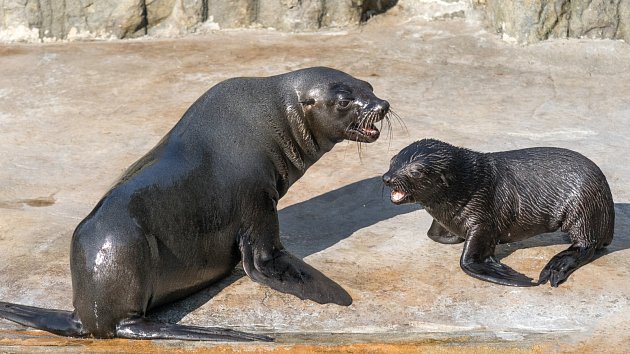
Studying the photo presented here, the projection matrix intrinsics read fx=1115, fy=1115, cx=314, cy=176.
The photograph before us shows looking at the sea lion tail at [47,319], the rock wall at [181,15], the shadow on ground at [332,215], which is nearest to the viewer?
the sea lion tail at [47,319]

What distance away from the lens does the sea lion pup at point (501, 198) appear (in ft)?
20.0

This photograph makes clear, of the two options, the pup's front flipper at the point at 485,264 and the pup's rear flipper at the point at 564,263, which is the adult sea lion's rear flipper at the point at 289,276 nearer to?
the pup's front flipper at the point at 485,264

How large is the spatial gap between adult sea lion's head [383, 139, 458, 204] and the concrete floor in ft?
1.32

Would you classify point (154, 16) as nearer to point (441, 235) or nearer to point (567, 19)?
point (567, 19)

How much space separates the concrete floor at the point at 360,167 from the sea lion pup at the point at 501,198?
160mm

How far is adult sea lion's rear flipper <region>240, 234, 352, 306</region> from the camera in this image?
18.8 ft

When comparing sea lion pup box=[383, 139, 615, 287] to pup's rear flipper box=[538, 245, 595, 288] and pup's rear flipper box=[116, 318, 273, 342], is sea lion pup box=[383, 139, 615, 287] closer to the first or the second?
pup's rear flipper box=[538, 245, 595, 288]

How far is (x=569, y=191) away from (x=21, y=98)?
518 cm

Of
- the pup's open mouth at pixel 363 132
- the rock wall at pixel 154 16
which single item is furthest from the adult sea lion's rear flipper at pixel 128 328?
the rock wall at pixel 154 16

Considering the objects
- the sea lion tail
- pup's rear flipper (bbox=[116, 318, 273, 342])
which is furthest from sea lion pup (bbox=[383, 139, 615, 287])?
the sea lion tail

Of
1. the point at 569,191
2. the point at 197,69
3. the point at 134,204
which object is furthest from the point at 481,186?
the point at 197,69

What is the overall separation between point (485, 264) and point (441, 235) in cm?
50

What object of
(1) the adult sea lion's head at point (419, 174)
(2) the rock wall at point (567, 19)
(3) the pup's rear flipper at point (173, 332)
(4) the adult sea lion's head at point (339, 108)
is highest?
(4) the adult sea lion's head at point (339, 108)

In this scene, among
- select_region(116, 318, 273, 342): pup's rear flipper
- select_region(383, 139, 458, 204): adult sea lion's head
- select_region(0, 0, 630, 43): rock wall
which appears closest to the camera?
select_region(116, 318, 273, 342): pup's rear flipper
